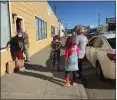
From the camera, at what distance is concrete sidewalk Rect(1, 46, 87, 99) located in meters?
5.96

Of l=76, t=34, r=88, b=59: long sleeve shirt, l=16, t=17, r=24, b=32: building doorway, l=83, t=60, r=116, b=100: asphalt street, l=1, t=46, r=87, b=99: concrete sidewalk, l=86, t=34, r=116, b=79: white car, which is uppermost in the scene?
l=16, t=17, r=24, b=32: building doorway

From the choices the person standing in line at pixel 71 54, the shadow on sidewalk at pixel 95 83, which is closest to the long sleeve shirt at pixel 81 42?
the person standing in line at pixel 71 54

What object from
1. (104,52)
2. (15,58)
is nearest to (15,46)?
(15,58)

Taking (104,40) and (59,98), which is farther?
(104,40)

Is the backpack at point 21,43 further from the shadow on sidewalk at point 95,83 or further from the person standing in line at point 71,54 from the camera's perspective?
the person standing in line at point 71,54

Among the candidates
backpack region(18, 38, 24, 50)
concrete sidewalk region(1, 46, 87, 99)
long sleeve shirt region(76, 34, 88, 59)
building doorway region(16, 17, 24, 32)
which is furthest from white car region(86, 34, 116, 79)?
building doorway region(16, 17, 24, 32)

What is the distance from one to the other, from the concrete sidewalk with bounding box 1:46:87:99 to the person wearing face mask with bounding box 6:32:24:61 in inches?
39.4

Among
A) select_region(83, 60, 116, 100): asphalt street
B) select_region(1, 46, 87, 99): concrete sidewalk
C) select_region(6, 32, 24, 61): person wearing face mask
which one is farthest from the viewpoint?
select_region(6, 32, 24, 61): person wearing face mask

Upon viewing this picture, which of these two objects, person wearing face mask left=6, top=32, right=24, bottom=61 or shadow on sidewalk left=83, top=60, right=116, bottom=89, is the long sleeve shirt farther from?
person wearing face mask left=6, top=32, right=24, bottom=61

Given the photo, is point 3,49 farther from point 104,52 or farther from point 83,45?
point 104,52

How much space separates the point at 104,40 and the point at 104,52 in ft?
2.58

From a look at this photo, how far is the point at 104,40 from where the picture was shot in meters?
7.80

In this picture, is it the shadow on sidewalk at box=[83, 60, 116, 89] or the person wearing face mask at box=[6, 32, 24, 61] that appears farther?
the person wearing face mask at box=[6, 32, 24, 61]

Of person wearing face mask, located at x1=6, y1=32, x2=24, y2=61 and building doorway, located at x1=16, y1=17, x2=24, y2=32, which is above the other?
building doorway, located at x1=16, y1=17, x2=24, y2=32
